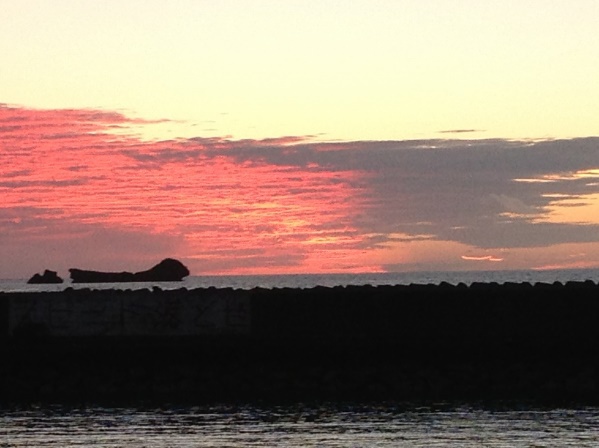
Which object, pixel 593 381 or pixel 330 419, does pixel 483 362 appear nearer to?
pixel 593 381

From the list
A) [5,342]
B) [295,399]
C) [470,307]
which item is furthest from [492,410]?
[5,342]

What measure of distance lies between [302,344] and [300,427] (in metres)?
10.8

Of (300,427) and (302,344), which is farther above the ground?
(302,344)

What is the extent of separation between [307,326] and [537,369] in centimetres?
865

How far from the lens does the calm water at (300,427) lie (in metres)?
32.4

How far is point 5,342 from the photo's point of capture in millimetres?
46812

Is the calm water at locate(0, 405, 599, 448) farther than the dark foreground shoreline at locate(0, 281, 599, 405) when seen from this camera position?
No

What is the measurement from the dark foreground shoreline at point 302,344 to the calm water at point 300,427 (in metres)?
3.02

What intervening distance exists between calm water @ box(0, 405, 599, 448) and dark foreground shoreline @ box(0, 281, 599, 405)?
3.02 meters

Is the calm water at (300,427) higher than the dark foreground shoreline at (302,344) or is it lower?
lower

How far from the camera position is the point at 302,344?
45500mm

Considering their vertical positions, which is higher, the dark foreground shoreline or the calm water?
the dark foreground shoreline

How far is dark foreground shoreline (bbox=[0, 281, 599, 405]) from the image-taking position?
4225 centimetres

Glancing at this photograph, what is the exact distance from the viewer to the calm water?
3238cm
